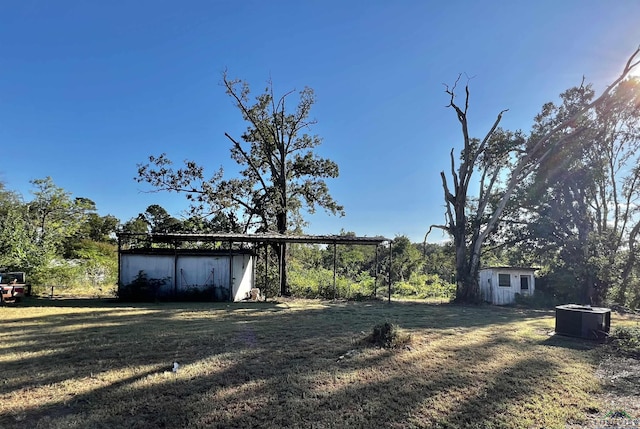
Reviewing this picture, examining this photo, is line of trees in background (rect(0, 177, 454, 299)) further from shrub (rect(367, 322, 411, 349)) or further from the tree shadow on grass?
the tree shadow on grass

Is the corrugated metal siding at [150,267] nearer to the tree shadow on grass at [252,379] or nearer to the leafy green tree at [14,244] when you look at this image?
the leafy green tree at [14,244]

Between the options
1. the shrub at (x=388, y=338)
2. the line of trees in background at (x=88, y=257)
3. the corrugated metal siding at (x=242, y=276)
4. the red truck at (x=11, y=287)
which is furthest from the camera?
the line of trees in background at (x=88, y=257)

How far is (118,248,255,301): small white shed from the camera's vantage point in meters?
15.3

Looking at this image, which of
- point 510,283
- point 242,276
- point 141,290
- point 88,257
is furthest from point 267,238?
point 88,257

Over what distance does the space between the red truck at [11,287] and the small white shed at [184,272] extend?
10.5ft

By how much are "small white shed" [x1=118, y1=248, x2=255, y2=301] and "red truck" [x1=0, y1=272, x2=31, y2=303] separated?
10.5ft

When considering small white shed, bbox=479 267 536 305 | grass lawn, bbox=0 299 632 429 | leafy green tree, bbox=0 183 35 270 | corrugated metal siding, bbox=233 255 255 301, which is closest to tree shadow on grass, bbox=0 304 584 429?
grass lawn, bbox=0 299 632 429

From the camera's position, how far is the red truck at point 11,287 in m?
12.9

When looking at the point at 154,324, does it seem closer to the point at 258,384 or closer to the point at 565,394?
the point at 258,384

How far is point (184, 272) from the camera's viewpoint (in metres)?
15.5

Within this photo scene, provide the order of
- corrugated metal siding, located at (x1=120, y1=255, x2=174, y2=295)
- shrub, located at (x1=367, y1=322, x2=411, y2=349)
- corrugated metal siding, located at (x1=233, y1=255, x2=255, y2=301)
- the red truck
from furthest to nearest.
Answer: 1. corrugated metal siding, located at (x1=233, y1=255, x2=255, y2=301)
2. corrugated metal siding, located at (x1=120, y1=255, x2=174, y2=295)
3. the red truck
4. shrub, located at (x1=367, y1=322, x2=411, y2=349)

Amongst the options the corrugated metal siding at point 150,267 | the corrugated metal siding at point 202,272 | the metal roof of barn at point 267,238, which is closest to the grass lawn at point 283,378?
the metal roof of barn at point 267,238

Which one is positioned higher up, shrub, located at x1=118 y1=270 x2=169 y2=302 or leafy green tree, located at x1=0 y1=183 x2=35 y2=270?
leafy green tree, located at x1=0 y1=183 x2=35 y2=270

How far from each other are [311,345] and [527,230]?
56.1 feet
